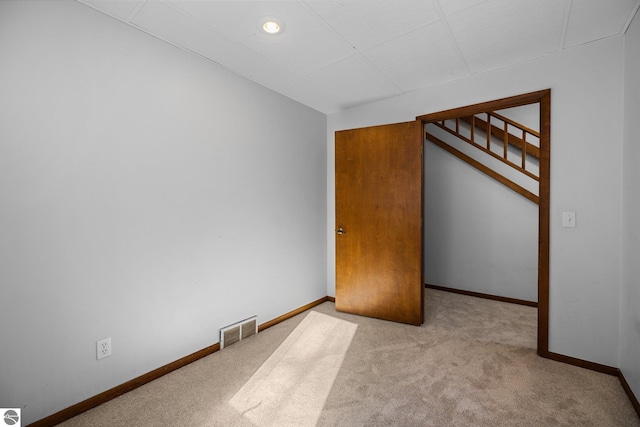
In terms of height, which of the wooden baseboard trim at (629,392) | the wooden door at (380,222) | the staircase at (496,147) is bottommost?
the wooden baseboard trim at (629,392)

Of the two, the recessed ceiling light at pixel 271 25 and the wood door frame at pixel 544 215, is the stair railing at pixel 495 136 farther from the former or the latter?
the recessed ceiling light at pixel 271 25

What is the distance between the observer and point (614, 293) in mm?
1970

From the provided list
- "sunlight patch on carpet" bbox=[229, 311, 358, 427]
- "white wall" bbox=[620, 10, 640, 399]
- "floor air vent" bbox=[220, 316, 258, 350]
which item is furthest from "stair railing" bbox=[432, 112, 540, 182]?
"floor air vent" bbox=[220, 316, 258, 350]

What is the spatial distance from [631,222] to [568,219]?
14.0 inches

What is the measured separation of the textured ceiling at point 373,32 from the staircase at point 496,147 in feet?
4.00

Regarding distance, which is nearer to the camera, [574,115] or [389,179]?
[574,115]

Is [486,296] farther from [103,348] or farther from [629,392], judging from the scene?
[103,348]

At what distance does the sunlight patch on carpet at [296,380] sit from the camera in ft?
5.27

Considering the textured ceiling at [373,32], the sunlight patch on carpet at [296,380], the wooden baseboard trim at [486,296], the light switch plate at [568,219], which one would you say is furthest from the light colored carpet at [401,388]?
the textured ceiling at [373,32]

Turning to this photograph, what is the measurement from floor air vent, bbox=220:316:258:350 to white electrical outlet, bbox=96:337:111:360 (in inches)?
31.0

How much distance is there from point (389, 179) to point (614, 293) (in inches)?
72.2

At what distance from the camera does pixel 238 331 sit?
2479 mm

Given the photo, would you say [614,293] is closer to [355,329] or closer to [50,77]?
[355,329]

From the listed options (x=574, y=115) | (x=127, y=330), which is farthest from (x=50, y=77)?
(x=574, y=115)
